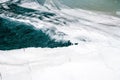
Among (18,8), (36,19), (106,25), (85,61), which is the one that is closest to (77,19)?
(106,25)

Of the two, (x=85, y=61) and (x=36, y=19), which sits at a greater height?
(x=36, y=19)

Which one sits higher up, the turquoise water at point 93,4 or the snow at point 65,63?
the turquoise water at point 93,4

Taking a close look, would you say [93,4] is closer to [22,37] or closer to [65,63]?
[22,37]

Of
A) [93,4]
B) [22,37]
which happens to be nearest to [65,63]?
[22,37]

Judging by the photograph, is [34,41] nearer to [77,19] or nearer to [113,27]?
[77,19]

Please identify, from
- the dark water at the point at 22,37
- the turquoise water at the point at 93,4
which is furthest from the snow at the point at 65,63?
the turquoise water at the point at 93,4

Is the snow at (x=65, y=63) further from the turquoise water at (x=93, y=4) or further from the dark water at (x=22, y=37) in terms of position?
the turquoise water at (x=93, y=4)

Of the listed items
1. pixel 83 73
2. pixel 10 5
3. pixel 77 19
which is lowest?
pixel 83 73

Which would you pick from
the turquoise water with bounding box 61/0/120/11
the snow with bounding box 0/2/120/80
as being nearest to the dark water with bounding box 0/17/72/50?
the snow with bounding box 0/2/120/80
